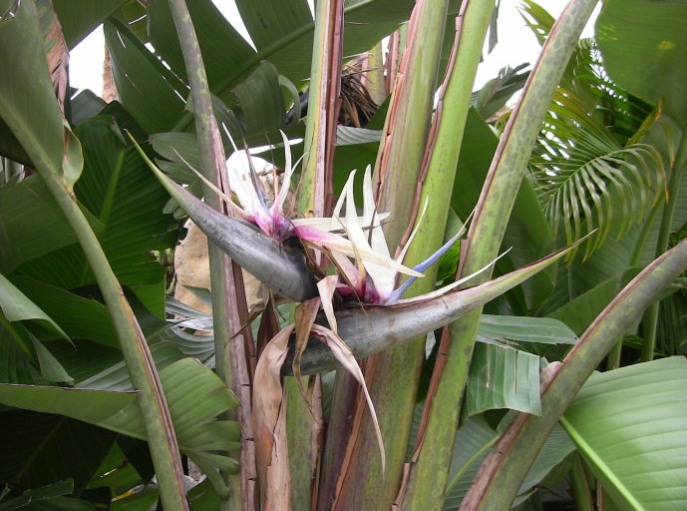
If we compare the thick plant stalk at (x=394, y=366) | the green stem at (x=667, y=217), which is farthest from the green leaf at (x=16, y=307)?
the green stem at (x=667, y=217)

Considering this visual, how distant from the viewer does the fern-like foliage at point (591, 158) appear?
3.10 feet

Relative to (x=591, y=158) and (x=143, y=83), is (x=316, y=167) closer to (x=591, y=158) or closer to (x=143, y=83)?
(x=143, y=83)

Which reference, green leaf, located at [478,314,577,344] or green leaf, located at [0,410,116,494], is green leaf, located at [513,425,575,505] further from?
green leaf, located at [0,410,116,494]

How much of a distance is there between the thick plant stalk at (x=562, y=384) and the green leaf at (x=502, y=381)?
28mm

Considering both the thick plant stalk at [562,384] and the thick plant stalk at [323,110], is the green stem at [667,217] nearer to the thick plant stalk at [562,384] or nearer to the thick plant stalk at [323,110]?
the thick plant stalk at [562,384]

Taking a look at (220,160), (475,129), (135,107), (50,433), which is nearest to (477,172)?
(475,129)

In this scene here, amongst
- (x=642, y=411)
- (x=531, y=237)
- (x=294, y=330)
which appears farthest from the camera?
Result: (x=531, y=237)

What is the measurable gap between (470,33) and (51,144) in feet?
1.30

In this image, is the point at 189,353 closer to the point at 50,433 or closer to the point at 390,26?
the point at 50,433

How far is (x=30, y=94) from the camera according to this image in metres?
0.57

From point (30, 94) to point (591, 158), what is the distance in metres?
0.81

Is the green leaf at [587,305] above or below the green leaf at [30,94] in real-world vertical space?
below

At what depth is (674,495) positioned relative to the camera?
525 millimetres

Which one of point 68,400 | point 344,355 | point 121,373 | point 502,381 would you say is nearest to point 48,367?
point 68,400
